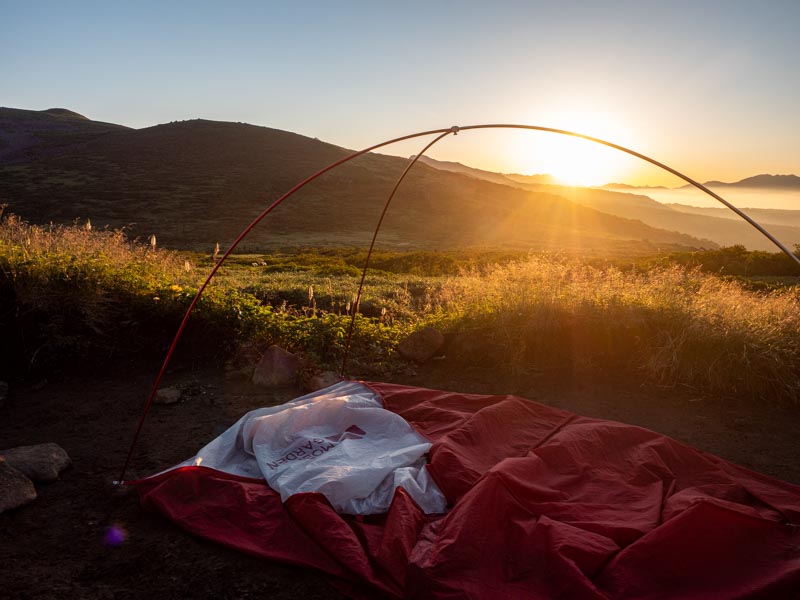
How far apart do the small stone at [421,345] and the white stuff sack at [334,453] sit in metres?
2.19

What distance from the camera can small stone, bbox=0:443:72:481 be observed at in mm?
3848

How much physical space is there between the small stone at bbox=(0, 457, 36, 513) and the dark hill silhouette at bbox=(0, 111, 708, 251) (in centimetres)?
3058

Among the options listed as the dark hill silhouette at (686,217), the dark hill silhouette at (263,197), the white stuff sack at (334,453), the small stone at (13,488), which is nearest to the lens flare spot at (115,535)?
the white stuff sack at (334,453)

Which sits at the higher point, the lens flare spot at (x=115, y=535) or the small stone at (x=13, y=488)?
the small stone at (x=13, y=488)

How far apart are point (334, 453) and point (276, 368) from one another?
100 inches

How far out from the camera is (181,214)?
42031 mm

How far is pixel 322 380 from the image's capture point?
5977 millimetres

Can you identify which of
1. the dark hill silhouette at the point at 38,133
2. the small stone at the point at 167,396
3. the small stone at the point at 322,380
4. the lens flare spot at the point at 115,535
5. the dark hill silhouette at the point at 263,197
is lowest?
the lens flare spot at the point at 115,535

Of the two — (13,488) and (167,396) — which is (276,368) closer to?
(167,396)

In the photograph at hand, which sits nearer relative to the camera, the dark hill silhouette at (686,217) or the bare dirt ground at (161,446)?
the bare dirt ground at (161,446)

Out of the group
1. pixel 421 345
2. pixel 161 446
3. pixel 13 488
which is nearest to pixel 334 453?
pixel 161 446

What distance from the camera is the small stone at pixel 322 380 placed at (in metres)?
5.91

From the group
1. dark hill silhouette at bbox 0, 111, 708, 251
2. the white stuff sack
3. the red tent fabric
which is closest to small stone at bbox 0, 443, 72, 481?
the red tent fabric

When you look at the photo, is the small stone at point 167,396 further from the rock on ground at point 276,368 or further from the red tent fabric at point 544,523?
the red tent fabric at point 544,523
